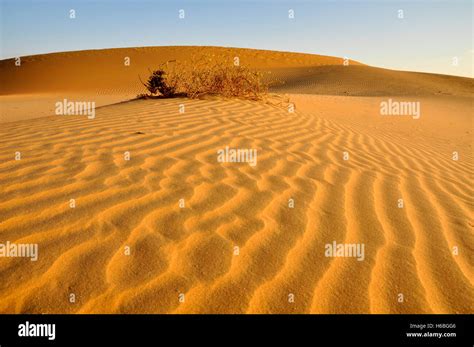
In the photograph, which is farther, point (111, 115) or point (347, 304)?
point (111, 115)

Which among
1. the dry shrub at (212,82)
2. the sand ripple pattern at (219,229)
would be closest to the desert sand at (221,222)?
the sand ripple pattern at (219,229)

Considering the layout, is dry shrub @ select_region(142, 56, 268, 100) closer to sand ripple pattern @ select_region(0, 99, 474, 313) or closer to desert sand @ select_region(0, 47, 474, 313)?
desert sand @ select_region(0, 47, 474, 313)

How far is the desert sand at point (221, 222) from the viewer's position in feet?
6.42

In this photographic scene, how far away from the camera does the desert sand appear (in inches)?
77.0

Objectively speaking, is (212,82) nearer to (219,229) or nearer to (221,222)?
(221,222)

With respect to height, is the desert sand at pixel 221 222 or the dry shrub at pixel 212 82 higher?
the dry shrub at pixel 212 82

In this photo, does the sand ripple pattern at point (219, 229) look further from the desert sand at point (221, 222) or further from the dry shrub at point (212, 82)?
the dry shrub at point (212, 82)

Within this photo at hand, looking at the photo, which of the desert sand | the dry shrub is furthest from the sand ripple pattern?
the dry shrub

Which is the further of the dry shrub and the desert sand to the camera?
the dry shrub

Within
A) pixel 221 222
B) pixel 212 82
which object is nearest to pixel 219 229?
pixel 221 222
